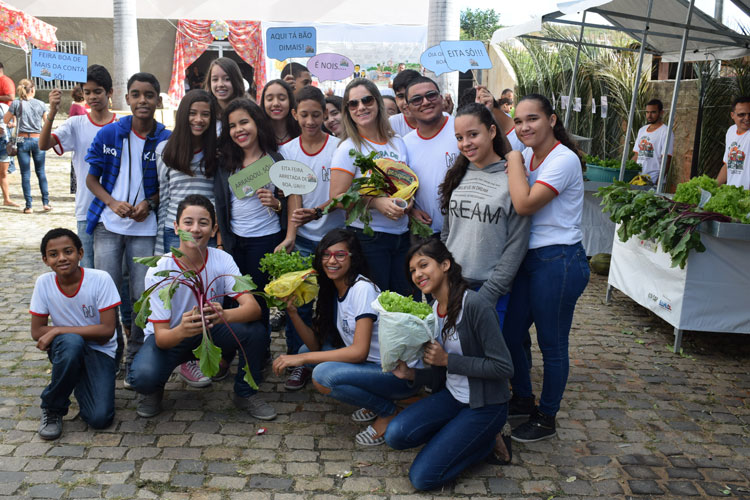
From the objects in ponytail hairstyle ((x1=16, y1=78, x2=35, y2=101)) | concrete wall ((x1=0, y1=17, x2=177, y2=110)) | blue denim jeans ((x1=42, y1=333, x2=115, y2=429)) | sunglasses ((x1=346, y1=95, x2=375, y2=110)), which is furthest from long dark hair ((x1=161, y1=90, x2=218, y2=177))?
concrete wall ((x1=0, y1=17, x2=177, y2=110))

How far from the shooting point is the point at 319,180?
4.63m

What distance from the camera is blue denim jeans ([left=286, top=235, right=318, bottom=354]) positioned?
4.68 metres

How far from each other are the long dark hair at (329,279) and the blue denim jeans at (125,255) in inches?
49.5

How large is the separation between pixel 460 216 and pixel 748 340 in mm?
3799

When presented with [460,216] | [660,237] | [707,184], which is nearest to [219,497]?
[460,216]

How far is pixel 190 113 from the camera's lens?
4395mm

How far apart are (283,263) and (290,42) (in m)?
3.70

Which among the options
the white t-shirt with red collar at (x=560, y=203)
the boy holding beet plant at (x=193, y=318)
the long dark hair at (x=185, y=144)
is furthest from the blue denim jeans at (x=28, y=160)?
→ the white t-shirt with red collar at (x=560, y=203)

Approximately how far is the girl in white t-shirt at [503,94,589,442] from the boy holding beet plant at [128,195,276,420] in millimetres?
1685

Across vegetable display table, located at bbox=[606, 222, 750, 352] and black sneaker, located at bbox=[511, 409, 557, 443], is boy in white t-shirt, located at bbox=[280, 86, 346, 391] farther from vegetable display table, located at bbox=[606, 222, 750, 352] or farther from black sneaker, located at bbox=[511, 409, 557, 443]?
vegetable display table, located at bbox=[606, 222, 750, 352]

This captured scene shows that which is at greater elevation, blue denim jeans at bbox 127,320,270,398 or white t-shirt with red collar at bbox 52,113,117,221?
white t-shirt with red collar at bbox 52,113,117,221

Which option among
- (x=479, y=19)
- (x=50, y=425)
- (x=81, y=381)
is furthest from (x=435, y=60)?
(x=479, y=19)

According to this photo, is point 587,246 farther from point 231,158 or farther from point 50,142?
point 50,142

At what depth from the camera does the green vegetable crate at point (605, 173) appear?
8.31 m
